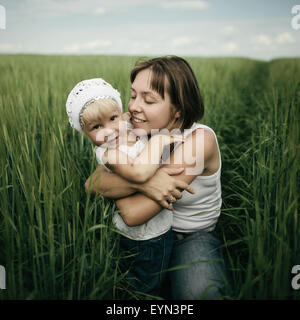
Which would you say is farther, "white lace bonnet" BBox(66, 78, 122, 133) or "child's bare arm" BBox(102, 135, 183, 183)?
"white lace bonnet" BBox(66, 78, 122, 133)

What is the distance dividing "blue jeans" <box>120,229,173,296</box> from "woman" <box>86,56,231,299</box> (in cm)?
6

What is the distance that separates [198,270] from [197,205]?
0.78 ft

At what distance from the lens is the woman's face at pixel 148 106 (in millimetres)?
857

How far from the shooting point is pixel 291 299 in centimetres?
70

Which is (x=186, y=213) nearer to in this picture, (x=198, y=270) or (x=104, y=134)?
(x=198, y=270)

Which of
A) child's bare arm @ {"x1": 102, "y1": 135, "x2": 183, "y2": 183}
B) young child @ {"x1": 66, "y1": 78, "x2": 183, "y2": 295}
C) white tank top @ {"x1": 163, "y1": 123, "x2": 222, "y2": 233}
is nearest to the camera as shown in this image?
child's bare arm @ {"x1": 102, "y1": 135, "x2": 183, "y2": 183}

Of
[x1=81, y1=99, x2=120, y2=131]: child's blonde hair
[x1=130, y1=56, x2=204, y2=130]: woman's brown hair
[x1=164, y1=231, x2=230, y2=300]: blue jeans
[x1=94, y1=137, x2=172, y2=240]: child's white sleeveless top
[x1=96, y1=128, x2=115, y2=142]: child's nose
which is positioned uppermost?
[x1=130, y1=56, x2=204, y2=130]: woman's brown hair

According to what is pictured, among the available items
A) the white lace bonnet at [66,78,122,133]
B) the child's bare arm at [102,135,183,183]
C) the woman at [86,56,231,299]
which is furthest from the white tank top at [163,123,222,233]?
the white lace bonnet at [66,78,122,133]

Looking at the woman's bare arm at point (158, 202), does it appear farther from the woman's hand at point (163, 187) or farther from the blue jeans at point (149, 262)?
the blue jeans at point (149, 262)

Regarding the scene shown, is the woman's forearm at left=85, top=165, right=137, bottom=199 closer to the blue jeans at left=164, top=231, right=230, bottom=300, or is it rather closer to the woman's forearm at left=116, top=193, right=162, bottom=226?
the woman's forearm at left=116, top=193, right=162, bottom=226

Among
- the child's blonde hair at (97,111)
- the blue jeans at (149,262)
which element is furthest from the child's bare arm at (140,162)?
the blue jeans at (149,262)

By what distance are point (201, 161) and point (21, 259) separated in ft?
2.21

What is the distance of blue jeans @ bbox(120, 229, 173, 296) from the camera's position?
862 millimetres

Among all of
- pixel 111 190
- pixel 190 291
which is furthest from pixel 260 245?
Result: pixel 111 190
